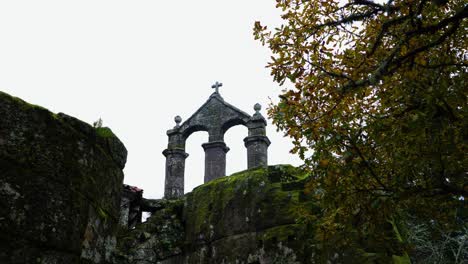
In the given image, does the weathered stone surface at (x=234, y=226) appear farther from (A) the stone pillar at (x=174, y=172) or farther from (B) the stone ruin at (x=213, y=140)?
(B) the stone ruin at (x=213, y=140)

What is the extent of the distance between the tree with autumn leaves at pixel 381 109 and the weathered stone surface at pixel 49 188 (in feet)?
6.49

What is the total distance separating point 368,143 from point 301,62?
42.7 inches

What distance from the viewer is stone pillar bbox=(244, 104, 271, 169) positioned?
48.7 feet

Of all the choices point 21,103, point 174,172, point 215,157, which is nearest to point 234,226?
point 21,103

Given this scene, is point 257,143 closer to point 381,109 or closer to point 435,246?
point 435,246

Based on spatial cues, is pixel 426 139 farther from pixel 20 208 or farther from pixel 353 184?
pixel 20 208

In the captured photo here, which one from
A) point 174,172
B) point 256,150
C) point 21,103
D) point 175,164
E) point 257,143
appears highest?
point 257,143

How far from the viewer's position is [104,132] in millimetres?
3779

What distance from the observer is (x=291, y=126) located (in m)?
4.42

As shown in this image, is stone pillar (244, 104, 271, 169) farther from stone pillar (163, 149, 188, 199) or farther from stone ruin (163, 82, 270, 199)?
stone pillar (163, 149, 188, 199)

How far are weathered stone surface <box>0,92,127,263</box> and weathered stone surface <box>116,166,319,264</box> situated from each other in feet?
10.5

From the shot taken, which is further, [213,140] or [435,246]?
[435,246]

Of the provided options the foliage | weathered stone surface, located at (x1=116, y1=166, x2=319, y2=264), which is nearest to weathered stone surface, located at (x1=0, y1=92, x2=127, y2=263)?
weathered stone surface, located at (x1=116, y1=166, x2=319, y2=264)

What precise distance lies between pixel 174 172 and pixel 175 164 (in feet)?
1.04
